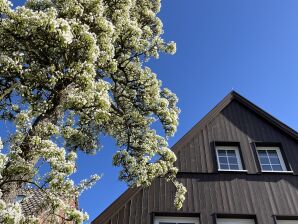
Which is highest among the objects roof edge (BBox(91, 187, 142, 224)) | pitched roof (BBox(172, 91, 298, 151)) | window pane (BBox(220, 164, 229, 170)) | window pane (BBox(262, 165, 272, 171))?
pitched roof (BBox(172, 91, 298, 151))

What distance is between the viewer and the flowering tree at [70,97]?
26.5ft

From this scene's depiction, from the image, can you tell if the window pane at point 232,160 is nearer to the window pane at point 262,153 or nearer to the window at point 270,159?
the window at point 270,159

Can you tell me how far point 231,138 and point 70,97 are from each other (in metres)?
7.65

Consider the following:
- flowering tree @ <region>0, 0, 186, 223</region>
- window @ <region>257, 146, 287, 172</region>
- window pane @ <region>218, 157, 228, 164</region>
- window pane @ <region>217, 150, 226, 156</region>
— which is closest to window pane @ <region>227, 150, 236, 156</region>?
window pane @ <region>217, 150, 226, 156</region>

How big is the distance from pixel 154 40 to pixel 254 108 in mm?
5597

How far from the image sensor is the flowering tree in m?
8.08

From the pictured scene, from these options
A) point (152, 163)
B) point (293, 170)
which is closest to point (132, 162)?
point (152, 163)

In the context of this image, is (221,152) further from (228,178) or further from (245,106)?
(245,106)

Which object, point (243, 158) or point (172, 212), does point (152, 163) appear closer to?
point (172, 212)

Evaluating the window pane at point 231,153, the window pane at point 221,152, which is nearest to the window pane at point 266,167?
the window pane at point 231,153

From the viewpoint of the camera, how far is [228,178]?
12797 millimetres

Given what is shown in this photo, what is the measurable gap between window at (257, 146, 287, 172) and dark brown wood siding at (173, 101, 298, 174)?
31cm

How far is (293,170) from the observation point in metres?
13.2

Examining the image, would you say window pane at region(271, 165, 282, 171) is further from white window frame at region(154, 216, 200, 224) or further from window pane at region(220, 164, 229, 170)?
white window frame at region(154, 216, 200, 224)
